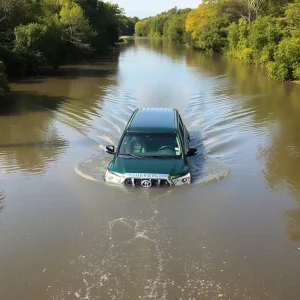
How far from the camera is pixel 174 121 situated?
38.8ft

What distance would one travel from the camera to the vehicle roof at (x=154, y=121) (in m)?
11.1

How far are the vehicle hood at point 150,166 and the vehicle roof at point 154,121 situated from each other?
1.14m

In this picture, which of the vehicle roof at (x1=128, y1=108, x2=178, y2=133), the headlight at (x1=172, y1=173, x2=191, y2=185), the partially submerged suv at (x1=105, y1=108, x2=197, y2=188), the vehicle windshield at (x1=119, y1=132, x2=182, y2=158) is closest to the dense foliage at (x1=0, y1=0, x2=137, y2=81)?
the vehicle roof at (x1=128, y1=108, x2=178, y2=133)

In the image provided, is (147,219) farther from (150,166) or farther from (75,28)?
(75,28)

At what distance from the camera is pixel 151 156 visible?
33.8ft

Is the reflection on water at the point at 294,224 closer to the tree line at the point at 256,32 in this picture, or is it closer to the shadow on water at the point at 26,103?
the shadow on water at the point at 26,103

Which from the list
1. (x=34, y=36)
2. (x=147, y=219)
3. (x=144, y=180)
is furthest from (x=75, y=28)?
(x=147, y=219)

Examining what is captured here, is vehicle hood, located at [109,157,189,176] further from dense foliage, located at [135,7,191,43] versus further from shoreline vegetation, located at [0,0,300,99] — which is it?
dense foliage, located at [135,7,191,43]

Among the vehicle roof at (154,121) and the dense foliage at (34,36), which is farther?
the dense foliage at (34,36)

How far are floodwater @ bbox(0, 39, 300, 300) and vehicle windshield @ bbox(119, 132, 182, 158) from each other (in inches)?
38.6

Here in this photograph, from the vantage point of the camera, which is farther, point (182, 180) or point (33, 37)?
point (33, 37)

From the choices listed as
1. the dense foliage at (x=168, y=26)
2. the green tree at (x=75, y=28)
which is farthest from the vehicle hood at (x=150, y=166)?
the dense foliage at (x=168, y=26)

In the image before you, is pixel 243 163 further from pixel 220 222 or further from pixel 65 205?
pixel 65 205

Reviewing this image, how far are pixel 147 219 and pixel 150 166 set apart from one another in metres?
1.56
